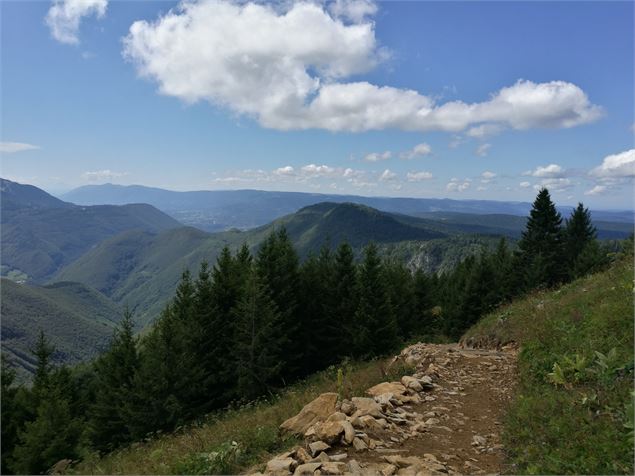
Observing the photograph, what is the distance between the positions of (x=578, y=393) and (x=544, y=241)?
154ft

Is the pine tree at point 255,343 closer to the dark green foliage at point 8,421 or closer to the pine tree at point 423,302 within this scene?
the dark green foliage at point 8,421

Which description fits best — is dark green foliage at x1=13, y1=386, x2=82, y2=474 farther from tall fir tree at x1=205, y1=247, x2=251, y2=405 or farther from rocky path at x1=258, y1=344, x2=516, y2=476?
rocky path at x1=258, y1=344, x2=516, y2=476

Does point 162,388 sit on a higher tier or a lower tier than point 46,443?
higher

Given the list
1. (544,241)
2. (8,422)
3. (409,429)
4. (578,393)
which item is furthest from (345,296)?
(544,241)

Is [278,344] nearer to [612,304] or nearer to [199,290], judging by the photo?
[199,290]

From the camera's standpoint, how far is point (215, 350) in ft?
81.5

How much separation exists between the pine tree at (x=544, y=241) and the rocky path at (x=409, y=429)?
42.8 metres

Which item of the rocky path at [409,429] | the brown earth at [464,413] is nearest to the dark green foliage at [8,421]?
the rocky path at [409,429]

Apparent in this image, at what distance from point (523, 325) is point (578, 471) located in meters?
10.1

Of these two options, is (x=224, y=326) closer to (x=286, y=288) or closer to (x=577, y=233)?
(x=286, y=288)

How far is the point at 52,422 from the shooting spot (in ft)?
74.0

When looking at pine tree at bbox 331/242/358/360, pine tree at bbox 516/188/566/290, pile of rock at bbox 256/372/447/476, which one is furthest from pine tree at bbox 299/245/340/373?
pine tree at bbox 516/188/566/290

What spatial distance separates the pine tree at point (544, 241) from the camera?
155 feet

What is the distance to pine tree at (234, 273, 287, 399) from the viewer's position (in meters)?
22.6
